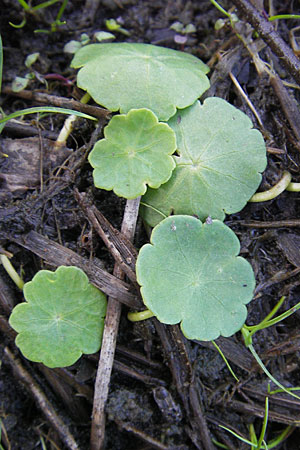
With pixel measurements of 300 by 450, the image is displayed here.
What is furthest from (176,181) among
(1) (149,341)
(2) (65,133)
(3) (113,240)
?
(1) (149,341)

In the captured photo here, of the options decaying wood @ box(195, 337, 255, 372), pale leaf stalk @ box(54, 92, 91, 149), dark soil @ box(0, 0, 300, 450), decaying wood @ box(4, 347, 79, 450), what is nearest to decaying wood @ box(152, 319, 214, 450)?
dark soil @ box(0, 0, 300, 450)

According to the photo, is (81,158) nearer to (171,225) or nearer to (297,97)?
(171,225)

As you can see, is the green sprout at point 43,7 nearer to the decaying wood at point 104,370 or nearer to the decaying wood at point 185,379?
the decaying wood at point 104,370

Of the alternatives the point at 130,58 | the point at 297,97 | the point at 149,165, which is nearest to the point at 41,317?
the point at 149,165

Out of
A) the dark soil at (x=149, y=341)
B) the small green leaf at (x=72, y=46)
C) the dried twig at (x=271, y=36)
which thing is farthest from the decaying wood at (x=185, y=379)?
the small green leaf at (x=72, y=46)

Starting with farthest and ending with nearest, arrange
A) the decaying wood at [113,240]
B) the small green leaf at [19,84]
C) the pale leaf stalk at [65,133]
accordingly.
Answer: the small green leaf at [19,84] < the pale leaf stalk at [65,133] < the decaying wood at [113,240]

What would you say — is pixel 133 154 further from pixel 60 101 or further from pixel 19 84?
pixel 19 84
